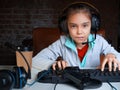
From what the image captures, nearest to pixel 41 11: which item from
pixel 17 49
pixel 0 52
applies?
pixel 0 52

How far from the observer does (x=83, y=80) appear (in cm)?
92

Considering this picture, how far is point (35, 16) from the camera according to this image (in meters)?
4.03

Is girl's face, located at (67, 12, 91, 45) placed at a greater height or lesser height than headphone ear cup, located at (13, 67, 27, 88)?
greater

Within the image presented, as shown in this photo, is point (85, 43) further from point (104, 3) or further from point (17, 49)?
point (104, 3)

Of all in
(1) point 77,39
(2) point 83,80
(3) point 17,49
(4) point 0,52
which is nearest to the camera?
(2) point 83,80

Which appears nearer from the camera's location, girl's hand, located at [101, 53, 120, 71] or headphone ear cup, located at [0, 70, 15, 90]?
headphone ear cup, located at [0, 70, 15, 90]

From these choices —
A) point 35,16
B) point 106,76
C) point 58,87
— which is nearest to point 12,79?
point 58,87

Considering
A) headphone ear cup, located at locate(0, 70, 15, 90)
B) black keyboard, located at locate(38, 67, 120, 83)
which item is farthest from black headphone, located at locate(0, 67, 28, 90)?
black keyboard, located at locate(38, 67, 120, 83)

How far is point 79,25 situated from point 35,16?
2.74m

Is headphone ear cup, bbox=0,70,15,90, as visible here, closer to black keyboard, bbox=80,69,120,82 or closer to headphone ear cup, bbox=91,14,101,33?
black keyboard, bbox=80,69,120,82

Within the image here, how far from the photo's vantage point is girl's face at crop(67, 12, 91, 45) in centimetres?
135

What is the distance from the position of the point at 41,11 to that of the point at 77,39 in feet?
8.77

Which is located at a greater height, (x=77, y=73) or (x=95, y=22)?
(x=95, y=22)

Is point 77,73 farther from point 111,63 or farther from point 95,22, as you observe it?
point 95,22
